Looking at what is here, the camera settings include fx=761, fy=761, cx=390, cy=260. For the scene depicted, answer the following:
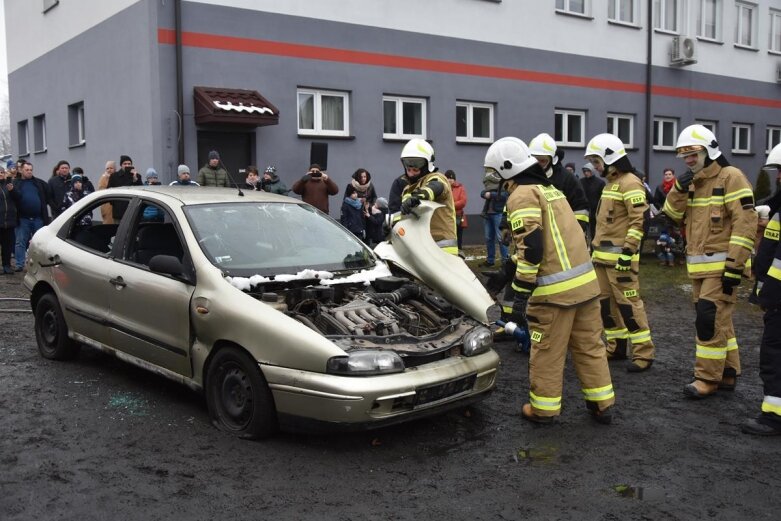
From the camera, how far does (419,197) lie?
6191 millimetres

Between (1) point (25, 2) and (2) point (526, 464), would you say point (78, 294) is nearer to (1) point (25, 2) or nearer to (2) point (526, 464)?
(2) point (526, 464)

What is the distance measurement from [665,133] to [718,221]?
18185 millimetres

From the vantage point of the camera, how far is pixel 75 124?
17.6 metres

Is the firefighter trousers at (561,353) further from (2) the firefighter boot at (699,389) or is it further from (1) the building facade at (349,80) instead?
(1) the building facade at (349,80)

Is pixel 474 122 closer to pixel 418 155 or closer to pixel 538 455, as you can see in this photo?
pixel 418 155

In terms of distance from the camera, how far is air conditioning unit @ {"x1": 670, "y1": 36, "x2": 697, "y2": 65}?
22000mm

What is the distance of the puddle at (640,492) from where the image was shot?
4039 millimetres

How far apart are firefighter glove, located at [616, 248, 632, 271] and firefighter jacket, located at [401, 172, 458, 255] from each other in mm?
1474

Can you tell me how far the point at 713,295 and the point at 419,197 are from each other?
2.40 m

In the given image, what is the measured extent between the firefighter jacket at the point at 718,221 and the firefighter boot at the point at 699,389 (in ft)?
2.72

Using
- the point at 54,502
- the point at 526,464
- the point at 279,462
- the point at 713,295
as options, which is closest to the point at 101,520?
the point at 54,502

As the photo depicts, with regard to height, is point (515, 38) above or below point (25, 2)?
below

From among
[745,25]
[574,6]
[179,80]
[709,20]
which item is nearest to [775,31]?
[745,25]

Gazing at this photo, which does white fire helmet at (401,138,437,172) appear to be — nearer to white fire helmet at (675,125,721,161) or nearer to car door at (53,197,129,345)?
white fire helmet at (675,125,721,161)
